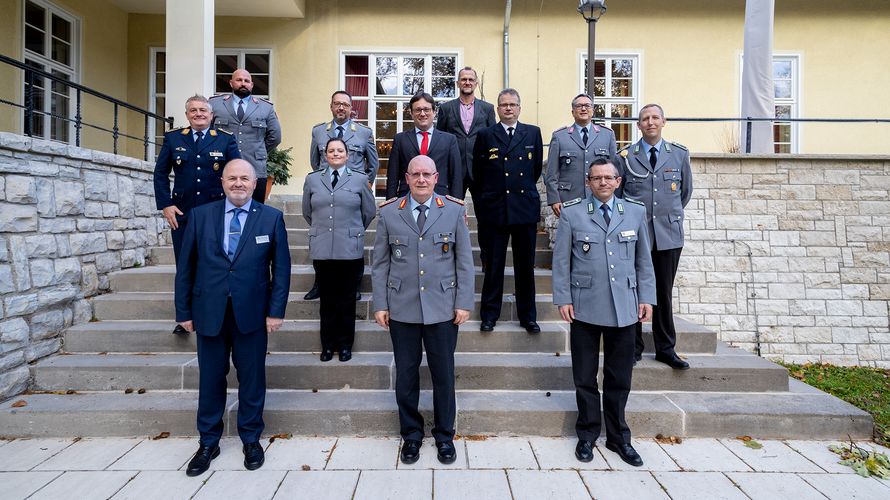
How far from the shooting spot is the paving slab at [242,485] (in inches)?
110

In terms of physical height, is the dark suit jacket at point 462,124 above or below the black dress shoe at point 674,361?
above

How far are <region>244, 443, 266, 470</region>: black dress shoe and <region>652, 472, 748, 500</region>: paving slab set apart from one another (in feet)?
8.23

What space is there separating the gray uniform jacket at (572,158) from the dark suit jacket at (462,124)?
0.70 metres

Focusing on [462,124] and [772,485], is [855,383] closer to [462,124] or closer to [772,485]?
[772,485]

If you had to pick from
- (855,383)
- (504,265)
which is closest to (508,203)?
(504,265)

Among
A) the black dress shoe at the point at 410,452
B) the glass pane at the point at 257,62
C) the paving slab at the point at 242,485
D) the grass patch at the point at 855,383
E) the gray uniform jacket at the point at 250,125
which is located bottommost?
the grass patch at the point at 855,383

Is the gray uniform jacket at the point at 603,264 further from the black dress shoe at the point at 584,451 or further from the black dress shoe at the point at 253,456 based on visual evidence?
the black dress shoe at the point at 253,456

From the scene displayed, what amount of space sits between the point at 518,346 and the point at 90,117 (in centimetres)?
909

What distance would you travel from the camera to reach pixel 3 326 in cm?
382

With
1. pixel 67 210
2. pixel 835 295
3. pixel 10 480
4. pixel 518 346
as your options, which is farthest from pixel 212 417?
pixel 835 295

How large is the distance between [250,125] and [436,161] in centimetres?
203

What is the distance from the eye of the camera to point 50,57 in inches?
328

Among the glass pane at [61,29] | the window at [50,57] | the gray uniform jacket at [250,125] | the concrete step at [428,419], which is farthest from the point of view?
the glass pane at [61,29]

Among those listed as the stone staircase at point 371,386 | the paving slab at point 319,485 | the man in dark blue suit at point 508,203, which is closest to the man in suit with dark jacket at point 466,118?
the man in dark blue suit at point 508,203
